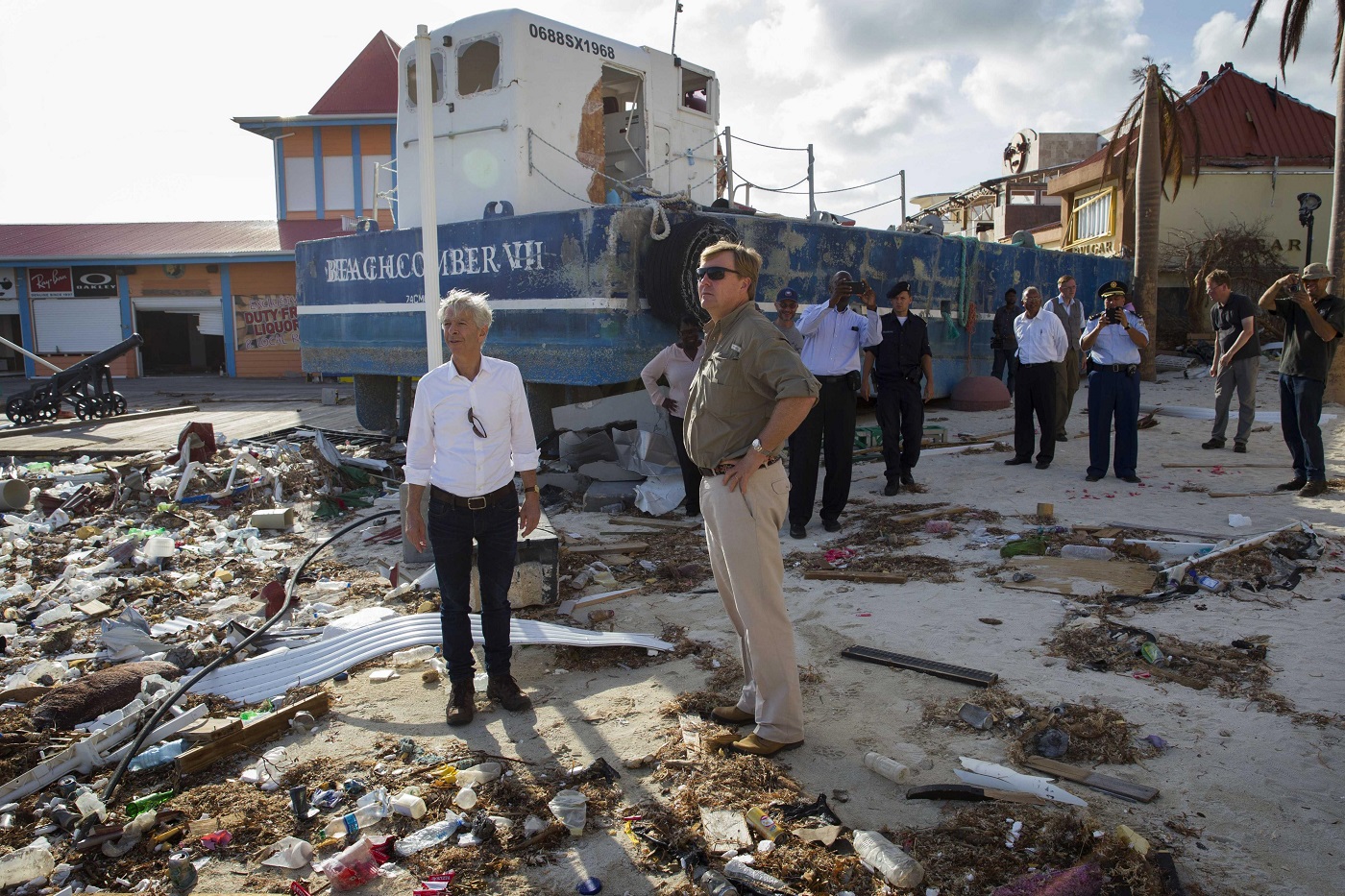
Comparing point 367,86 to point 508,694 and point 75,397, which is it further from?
point 508,694

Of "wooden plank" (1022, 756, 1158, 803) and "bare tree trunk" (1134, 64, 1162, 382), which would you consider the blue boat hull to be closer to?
"bare tree trunk" (1134, 64, 1162, 382)

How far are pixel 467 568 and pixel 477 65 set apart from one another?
8.44m

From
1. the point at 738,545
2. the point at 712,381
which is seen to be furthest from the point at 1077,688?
the point at 712,381

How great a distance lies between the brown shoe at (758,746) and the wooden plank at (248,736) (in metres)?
1.88

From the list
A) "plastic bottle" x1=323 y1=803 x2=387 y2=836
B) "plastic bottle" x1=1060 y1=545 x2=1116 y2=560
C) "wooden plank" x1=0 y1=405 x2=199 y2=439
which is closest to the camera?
"plastic bottle" x1=323 y1=803 x2=387 y2=836

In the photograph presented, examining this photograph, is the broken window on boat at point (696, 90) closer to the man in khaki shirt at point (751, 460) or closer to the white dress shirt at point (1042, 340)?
the white dress shirt at point (1042, 340)

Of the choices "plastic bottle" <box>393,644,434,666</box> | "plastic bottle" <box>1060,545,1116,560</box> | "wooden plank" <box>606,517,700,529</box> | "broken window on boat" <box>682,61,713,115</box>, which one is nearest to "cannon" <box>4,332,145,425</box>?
"broken window on boat" <box>682,61,713,115</box>

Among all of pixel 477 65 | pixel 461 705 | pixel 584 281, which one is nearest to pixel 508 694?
pixel 461 705

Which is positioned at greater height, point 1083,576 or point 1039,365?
→ point 1039,365

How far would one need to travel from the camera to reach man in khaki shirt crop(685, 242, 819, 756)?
10.5ft

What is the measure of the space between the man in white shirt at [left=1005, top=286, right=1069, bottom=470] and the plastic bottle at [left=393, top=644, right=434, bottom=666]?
6.36 m

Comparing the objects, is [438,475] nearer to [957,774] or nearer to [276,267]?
[957,774]

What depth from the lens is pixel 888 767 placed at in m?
Result: 3.19

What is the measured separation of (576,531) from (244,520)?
135 inches
